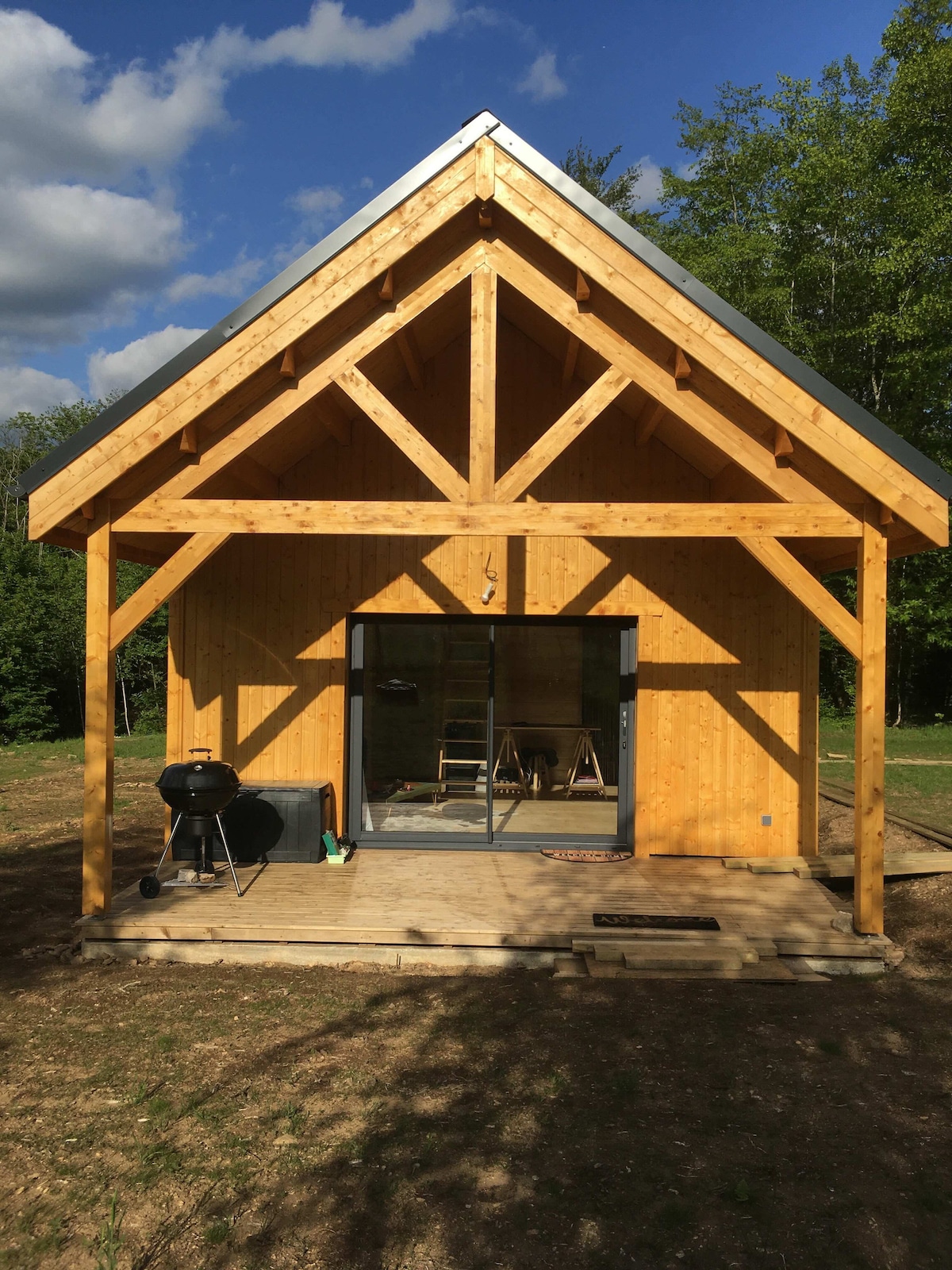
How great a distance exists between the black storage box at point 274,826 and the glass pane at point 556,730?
6.04ft

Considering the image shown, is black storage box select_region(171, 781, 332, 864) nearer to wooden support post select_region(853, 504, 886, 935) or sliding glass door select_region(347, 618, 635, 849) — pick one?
sliding glass door select_region(347, 618, 635, 849)

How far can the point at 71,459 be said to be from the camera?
5.94m

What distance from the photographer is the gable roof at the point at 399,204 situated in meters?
5.82

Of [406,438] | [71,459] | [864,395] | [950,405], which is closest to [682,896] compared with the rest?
[406,438]

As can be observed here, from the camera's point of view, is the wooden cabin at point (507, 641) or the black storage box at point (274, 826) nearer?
the black storage box at point (274, 826)

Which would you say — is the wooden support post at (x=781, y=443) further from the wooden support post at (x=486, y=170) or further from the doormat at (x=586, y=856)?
the doormat at (x=586, y=856)

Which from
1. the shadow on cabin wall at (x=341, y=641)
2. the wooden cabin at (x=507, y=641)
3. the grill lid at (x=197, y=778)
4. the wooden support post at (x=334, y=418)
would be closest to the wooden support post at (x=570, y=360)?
the wooden cabin at (x=507, y=641)

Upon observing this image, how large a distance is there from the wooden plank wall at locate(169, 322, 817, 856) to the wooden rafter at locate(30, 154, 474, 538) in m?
2.58

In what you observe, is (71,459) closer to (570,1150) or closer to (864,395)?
(570,1150)

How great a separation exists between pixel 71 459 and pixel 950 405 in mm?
18199

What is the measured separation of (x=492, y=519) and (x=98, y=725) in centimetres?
304

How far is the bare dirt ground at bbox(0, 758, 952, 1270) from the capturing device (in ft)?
10.2

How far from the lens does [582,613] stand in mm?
8539

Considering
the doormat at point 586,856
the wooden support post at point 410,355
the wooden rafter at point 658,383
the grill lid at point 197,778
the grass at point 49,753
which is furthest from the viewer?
the grass at point 49,753
